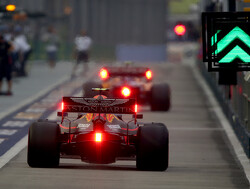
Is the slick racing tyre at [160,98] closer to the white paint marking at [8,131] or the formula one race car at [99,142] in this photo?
the white paint marking at [8,131]

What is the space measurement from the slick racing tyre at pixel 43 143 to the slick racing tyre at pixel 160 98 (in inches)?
572

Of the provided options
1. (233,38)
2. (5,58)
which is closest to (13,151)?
(233,38)

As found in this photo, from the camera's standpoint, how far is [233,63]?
12.8 meters

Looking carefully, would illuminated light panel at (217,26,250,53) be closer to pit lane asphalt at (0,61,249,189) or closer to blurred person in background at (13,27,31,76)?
pit lane asphalt at (0,61,249,189)

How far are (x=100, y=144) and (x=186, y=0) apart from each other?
114755 millimetres

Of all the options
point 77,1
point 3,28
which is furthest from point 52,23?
point 3,28

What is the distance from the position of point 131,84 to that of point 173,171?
44.2 feet

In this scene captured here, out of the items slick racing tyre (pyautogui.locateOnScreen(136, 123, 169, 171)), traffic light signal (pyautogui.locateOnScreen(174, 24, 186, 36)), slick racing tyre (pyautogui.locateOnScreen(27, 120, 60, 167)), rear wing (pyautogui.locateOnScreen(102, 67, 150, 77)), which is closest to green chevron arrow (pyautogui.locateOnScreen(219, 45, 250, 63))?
slick racing tyre (pyautogui.locateOnScreen(136, 123, 169, 171))

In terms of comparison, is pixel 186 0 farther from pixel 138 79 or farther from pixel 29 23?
pixel 138 79

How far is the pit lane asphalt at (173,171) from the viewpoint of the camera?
550 inches

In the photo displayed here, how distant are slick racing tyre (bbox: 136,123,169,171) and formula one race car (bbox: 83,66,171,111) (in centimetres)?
1308

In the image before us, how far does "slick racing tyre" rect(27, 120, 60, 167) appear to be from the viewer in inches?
607

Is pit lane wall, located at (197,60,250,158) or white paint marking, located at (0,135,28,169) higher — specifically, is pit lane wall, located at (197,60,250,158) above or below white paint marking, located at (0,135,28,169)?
above

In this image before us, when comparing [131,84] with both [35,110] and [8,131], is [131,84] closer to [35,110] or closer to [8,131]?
[35,110]
